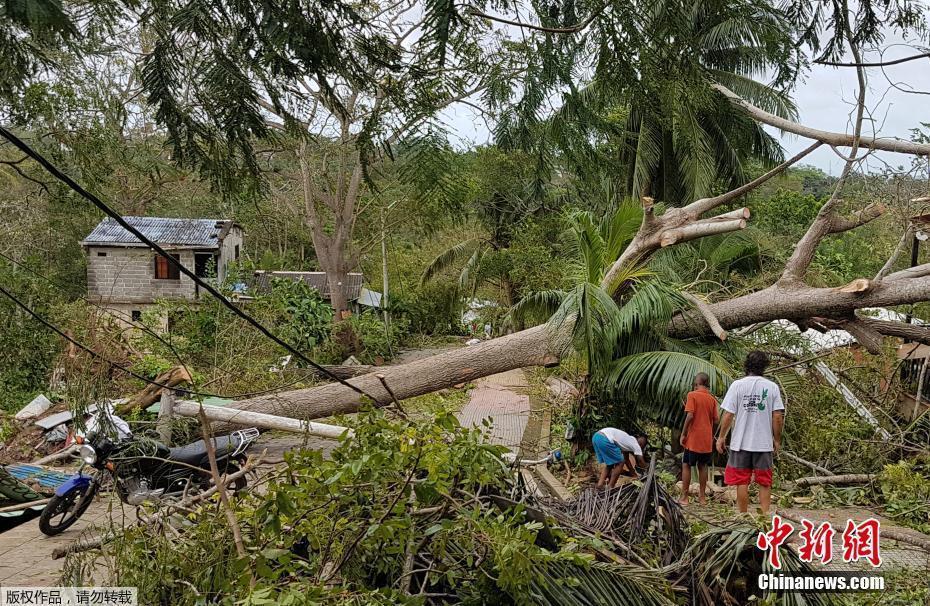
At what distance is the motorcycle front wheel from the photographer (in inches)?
266

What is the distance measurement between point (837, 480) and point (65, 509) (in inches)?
306

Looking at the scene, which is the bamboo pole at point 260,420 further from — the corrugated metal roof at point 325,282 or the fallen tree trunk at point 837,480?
the corrugated metal roof at point 325,282

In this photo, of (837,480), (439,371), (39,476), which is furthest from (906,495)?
(39,476)

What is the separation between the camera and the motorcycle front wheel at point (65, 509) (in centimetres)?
676

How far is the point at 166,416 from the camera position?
9.34m

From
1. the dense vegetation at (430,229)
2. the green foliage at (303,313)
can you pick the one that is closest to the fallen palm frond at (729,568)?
the dense vegetation at (430,229)

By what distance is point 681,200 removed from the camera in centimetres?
1722

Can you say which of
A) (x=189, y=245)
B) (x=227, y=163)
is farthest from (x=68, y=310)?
(x=227, y=163)

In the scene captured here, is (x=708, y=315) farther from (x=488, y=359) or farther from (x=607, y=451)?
(x=488, y=359)

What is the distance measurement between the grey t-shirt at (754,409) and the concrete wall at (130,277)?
1643 centimetres

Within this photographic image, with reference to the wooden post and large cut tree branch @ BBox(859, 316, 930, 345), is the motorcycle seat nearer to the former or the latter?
the wooden post

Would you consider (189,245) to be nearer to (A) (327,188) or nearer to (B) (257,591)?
(A) (327,188)

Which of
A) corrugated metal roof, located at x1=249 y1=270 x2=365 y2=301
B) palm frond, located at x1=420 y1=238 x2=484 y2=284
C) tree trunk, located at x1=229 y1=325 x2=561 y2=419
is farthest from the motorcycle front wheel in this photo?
palm frond, located at x1=420 y1=238 x2=484 y2=284

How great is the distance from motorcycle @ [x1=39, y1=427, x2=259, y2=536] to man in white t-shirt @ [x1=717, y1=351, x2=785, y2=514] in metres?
4.22
